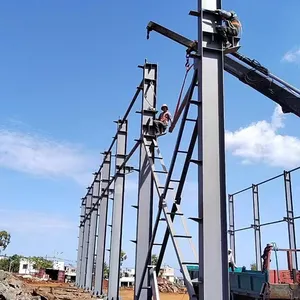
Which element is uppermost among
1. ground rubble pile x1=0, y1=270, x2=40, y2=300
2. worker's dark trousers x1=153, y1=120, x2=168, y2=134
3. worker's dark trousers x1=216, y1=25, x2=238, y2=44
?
worker's dark trousers x1=216, y1=25, x2=238, y2=44

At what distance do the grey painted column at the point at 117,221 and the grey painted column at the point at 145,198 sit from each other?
306 cm

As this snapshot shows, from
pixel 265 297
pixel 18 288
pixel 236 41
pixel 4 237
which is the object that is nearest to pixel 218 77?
pixel 236 41

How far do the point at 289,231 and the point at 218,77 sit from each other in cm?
538

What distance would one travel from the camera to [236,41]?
6.08 meters

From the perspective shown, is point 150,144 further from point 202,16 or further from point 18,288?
point 18,288

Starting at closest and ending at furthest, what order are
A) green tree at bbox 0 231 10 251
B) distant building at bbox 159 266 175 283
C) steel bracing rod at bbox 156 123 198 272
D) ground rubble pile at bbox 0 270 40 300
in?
steel bracing rod at bbox 156 123 198 272, distant building at bbox 159 266 175 283, ground rubble pile at bbox 0 270 40 300, green tree at bbox 0 231 10 251

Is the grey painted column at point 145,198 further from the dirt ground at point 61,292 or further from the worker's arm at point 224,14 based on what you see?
the dirt ground at point 61,292

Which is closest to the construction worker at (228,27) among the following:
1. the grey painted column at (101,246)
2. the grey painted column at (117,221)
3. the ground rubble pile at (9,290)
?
the grey painted column at (117,221)

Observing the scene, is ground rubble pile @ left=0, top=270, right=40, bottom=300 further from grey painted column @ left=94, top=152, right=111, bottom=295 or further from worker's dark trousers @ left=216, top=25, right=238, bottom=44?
worker's dark trousers @ left=216, top=25, right=238, bottom=44

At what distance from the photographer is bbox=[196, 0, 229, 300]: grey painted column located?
202 inches

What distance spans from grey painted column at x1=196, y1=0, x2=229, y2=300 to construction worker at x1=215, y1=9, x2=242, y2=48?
0.34 feet

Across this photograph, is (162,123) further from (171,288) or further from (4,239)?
(4,239)

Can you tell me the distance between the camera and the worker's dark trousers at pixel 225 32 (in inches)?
234

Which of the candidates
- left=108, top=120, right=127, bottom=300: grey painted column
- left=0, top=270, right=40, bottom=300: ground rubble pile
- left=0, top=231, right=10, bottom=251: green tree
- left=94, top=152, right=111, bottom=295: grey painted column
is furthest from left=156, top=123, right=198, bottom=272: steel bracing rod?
left=0, top=231, right=10, bottom=251: green tree
